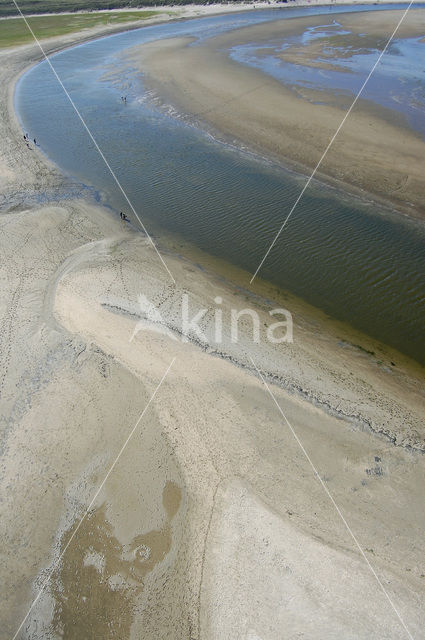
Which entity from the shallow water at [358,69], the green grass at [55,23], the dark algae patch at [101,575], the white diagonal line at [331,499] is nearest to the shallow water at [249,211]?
the white diagonal line at [331,499]

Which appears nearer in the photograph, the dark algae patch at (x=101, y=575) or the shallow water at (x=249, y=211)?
the dark algae patch at (x=101, y=575)

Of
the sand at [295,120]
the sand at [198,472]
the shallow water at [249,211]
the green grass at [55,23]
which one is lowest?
the sand at [198,472]

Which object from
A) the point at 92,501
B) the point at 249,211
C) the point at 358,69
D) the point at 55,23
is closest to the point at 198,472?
the point at 92,501

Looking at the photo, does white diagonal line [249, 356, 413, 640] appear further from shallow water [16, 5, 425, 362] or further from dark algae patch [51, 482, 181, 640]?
shallow water [16, 5, 425, 362]

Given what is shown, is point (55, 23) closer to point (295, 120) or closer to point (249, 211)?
point (295, 120)

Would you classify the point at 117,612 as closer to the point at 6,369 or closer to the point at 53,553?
the point at 53,553

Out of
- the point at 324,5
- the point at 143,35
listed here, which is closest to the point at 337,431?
the point at 143,35

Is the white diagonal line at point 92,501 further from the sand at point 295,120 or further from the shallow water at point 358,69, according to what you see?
the shallow water at point 358,69

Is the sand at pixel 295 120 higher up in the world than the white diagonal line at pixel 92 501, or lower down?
higher up
